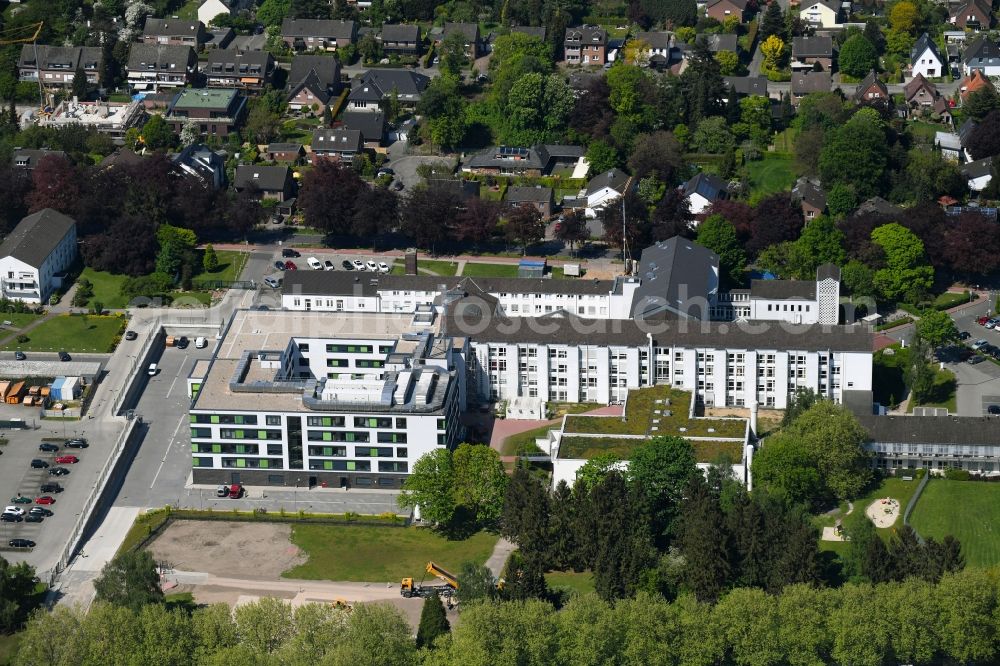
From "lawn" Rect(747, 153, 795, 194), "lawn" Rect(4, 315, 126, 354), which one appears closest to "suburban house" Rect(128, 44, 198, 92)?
"lawn" Rect(4, 315, 126, 354)

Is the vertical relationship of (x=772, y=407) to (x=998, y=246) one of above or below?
below

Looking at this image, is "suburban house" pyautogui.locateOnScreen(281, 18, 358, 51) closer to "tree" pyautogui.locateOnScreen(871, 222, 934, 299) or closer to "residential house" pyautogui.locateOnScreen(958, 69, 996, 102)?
"residential house" pyautogui.locateOnScreen(958, 69, 996, 102)

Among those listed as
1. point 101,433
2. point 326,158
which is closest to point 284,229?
point 326,158

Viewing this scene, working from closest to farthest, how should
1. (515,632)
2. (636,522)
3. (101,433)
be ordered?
(515,632) < (636,522) < (101,433)

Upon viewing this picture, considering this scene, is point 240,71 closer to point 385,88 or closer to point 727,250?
point 385,88

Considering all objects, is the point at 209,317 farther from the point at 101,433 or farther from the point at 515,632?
the point at 515,632

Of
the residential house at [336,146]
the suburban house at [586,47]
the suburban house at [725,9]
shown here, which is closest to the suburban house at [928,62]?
the suburban house at [725,9]

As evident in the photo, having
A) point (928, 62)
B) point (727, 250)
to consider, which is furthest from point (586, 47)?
point (727, 250)
